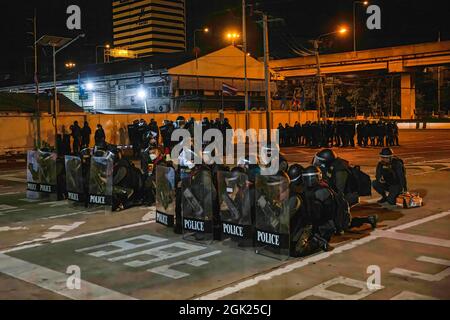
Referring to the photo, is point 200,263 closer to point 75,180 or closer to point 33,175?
point 75,180

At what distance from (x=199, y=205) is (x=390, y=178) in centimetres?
497

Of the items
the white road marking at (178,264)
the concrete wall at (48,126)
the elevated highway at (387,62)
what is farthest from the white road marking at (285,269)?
the elevated highway at (387,62)

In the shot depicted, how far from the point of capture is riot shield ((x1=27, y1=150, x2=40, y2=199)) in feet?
46.0

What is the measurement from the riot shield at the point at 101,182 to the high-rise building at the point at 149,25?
340ft

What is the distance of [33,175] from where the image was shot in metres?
14.1

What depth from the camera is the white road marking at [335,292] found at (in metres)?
5.92

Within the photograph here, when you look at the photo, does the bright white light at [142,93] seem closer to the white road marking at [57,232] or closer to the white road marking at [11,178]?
the white road marking at [11,178]

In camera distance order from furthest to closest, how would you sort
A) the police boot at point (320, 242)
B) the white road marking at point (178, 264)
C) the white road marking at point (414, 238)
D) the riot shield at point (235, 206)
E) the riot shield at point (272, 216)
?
the white road marking at point (414, 238), the riot shield at point (235, 206), the police boot at point (320, 242), the riot shield at point (272, 216), the white road marking at point (178, 264)

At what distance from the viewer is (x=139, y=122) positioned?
26.5 meters

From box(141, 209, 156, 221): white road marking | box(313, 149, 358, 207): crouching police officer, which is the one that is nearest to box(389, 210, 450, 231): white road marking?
box(313, 149, 358, 207): crouching police officer

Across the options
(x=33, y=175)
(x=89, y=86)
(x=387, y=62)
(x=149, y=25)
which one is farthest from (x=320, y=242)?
(x=149, y=25)

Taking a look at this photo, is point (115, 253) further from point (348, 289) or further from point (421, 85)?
point (421, 85)

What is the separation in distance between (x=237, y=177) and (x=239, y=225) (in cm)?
71

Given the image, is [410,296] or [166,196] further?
[166,196]
